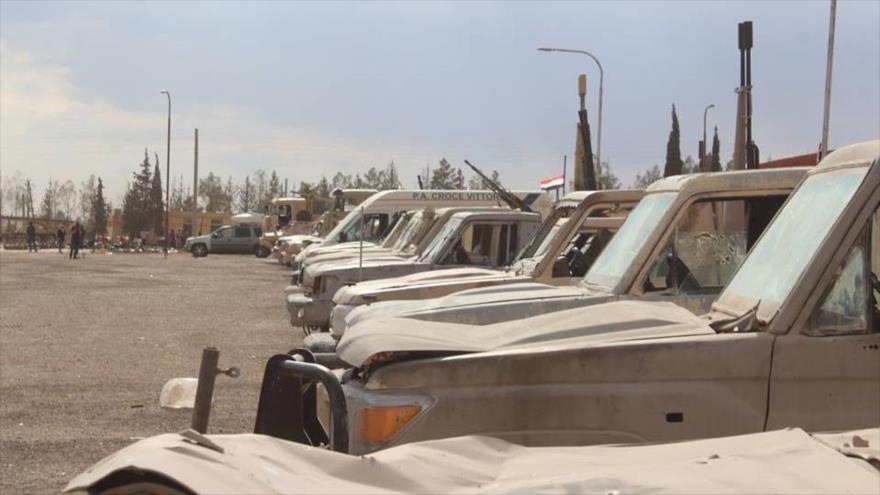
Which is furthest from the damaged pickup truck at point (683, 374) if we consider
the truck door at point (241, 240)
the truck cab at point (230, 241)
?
the truck door at point (241, 240)

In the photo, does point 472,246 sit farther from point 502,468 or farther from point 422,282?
point 502,468

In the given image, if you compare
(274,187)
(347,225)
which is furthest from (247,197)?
(347,225)

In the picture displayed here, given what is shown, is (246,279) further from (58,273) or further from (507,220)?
(507,220)

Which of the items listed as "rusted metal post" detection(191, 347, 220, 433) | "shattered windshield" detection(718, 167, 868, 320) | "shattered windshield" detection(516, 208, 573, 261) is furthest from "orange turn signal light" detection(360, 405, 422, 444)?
"shattered windshield" detection(516, 208, 573, 261)

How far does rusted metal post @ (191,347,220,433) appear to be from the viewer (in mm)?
3965

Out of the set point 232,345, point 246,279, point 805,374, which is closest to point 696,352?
point 805,374

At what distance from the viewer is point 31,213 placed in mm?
127375

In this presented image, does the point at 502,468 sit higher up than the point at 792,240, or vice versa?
the point at 792,240

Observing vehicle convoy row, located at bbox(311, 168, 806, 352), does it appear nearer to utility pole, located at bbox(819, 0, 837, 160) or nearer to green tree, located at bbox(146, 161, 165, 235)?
utility pole, located at bbox(819, 0, 837, 160)

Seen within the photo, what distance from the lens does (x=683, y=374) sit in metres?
4.62

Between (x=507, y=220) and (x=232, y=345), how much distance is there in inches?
167

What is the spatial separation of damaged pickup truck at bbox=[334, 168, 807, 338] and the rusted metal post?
268cm

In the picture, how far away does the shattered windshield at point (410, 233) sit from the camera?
17.6 metres

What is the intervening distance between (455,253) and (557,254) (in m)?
4.73
